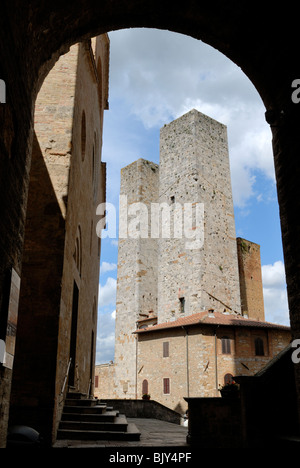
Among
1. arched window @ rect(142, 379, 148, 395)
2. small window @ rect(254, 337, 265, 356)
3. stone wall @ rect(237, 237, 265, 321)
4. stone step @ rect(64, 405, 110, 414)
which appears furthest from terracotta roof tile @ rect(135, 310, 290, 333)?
stone step @ rect(64, 405, 110, 414)

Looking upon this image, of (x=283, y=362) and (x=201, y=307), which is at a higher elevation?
(x=201, y=307)

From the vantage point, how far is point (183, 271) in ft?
82.5

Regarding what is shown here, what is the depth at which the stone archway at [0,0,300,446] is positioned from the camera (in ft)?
12.6

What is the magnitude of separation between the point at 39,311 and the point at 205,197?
20259 millimetres

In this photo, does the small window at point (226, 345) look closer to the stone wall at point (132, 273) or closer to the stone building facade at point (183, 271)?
the stone building facade at point (183, 271)

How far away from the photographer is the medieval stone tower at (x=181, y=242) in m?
24.9

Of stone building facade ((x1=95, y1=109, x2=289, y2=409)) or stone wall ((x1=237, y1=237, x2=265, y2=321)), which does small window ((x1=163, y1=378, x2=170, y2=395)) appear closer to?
stone building facade ((x1=95, y1=109, x2=289, y2=409))

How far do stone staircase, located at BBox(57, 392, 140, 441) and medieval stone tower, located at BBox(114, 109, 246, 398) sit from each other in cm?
1608

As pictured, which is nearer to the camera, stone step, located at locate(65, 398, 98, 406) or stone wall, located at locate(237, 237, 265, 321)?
stone step, located at locate(65, 398, 98, 406)

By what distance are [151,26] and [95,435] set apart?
651 centimetres

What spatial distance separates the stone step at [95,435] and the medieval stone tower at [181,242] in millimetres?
16626
